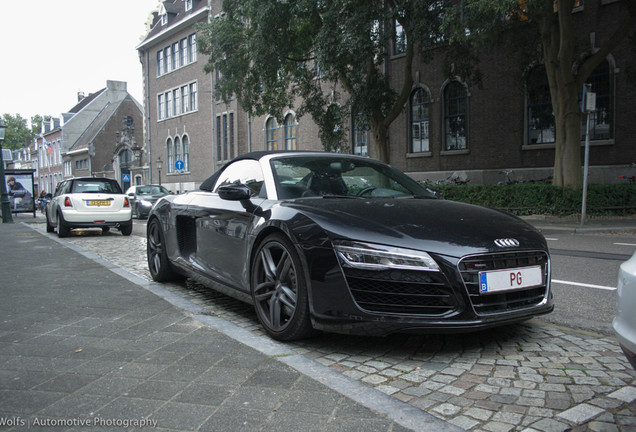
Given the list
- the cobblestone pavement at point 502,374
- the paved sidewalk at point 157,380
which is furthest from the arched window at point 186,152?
the cobblestone pavement at point 502,374

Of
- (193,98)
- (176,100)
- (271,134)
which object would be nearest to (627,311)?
(271,134)

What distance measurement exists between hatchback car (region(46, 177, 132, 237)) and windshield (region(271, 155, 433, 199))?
10.6 m

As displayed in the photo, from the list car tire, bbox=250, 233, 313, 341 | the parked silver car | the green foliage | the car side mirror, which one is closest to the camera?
the parked silver car

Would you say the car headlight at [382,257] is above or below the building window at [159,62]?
below

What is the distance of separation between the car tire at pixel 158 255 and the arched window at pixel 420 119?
20.5 meters

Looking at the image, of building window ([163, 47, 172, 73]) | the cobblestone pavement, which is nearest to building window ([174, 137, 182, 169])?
building window ([163, 47, 172, 73])

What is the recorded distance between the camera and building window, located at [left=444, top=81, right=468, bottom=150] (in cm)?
2356

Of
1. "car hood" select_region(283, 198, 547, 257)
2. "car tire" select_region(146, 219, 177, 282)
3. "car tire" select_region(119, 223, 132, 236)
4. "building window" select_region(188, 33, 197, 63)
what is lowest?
"car tire" select_region(119, 223, 132, 236)

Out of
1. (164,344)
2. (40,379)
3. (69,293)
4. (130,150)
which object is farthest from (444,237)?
(130,150)

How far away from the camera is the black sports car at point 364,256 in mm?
3129

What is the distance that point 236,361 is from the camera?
10.8 feet

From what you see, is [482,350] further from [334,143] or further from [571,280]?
[334,143]

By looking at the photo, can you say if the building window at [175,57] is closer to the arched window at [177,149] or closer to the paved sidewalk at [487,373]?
the arched window at [177,149]

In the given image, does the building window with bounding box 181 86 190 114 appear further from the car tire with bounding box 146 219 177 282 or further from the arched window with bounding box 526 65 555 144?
the car tire with bounding box 146 219 177 282
